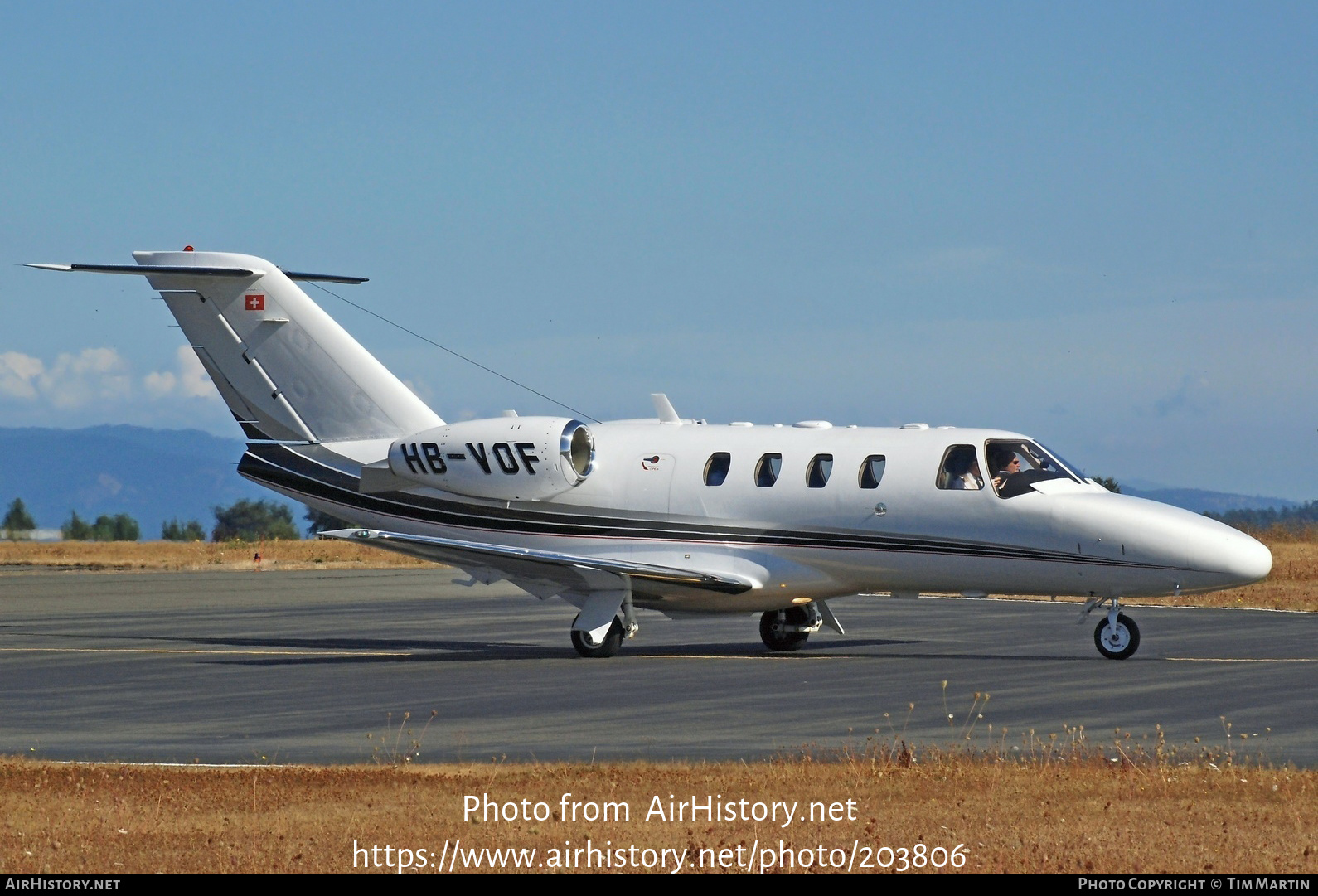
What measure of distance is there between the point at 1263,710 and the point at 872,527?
7.79 m

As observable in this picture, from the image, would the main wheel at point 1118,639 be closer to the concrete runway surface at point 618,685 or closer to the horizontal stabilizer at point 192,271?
the concrete runway surface at point 618,685

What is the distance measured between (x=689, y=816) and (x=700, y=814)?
0.08 meters

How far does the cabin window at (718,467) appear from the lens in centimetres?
2652

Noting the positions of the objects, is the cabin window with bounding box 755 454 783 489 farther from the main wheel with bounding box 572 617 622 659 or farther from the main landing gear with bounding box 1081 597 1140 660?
the main landing gear with bounding box 1081 597 1140 660

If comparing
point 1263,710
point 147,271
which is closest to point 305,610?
point 147,271

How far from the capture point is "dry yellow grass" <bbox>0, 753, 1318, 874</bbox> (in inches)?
408

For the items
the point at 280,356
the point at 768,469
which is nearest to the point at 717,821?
the point at 768,469

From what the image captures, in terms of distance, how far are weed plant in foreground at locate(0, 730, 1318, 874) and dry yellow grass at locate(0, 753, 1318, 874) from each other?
0.08 ft

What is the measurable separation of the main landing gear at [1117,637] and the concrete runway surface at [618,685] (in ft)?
1.19

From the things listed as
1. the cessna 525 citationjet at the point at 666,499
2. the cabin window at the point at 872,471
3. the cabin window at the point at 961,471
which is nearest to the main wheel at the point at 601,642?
the cessna 525 citationjet at the point at 666,499

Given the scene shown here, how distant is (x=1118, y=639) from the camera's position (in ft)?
80.1

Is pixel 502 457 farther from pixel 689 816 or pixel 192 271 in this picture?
pixel 689 816

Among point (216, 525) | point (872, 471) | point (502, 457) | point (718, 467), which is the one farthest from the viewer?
point (216, 525)
